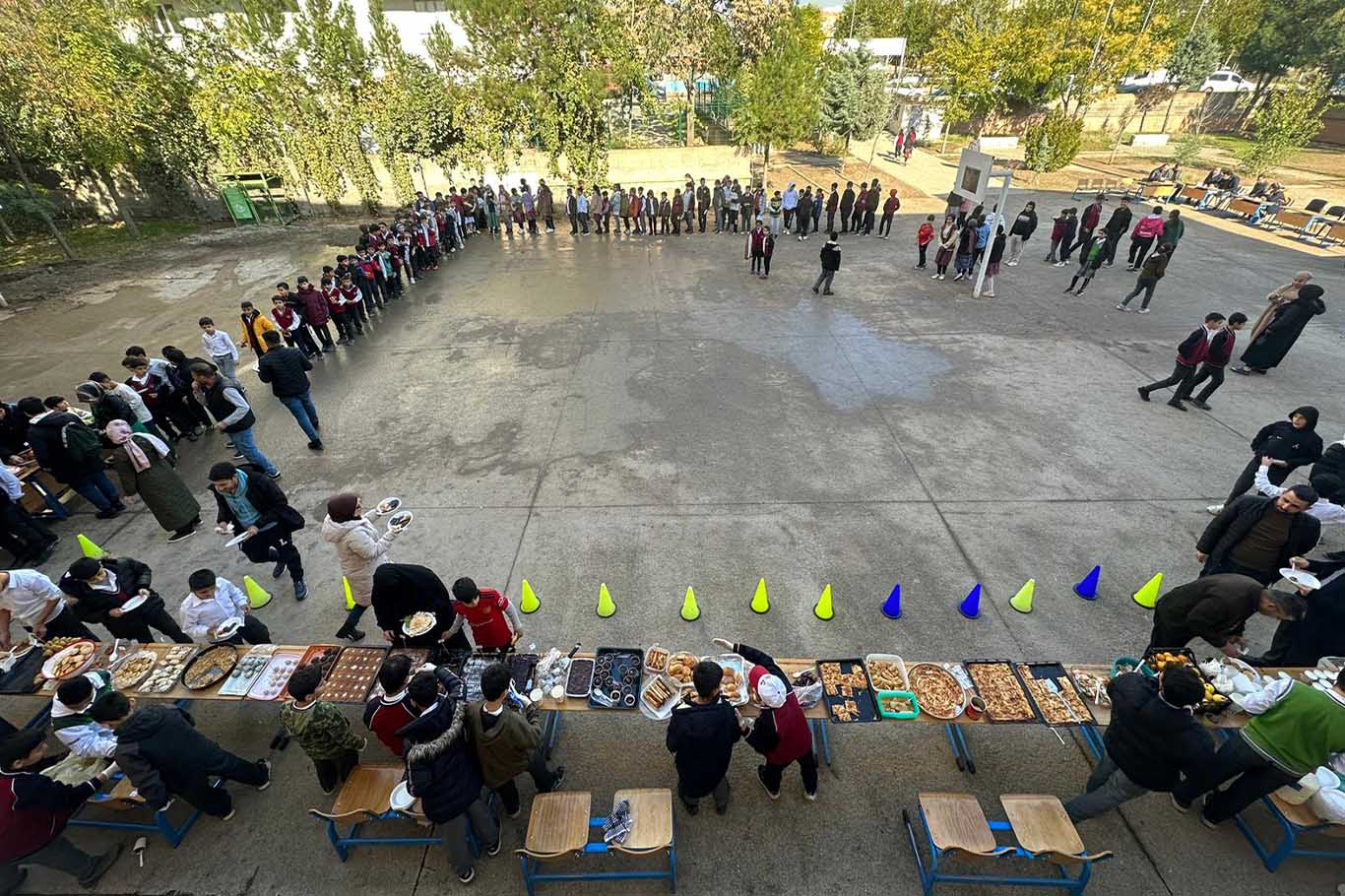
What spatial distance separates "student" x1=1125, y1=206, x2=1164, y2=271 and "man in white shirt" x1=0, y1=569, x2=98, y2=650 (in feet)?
67.4

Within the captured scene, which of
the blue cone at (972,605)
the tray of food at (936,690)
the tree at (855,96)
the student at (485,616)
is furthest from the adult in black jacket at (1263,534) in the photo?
the tree at (855,96)

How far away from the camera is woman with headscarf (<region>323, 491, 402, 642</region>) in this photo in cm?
504

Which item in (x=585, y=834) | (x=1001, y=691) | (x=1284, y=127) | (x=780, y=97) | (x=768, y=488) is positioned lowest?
(x=768, y=488)

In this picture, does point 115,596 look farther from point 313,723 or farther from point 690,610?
point 690,610

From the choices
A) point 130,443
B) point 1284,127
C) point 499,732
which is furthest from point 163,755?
point 1284,127

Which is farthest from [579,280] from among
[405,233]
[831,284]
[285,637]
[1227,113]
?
[1227,113]

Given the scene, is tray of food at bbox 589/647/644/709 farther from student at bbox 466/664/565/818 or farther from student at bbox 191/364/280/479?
student at bbox 191/364/280/479

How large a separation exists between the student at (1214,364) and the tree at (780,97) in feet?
62.9

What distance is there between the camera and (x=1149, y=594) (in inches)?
236

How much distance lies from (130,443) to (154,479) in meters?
0.52

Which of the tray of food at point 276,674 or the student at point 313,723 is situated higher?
the student at point 313,723

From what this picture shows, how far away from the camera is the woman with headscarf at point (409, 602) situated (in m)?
4.73

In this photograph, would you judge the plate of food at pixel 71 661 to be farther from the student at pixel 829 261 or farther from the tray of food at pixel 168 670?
the student at pixel 829 261

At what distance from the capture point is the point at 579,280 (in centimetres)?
1631
